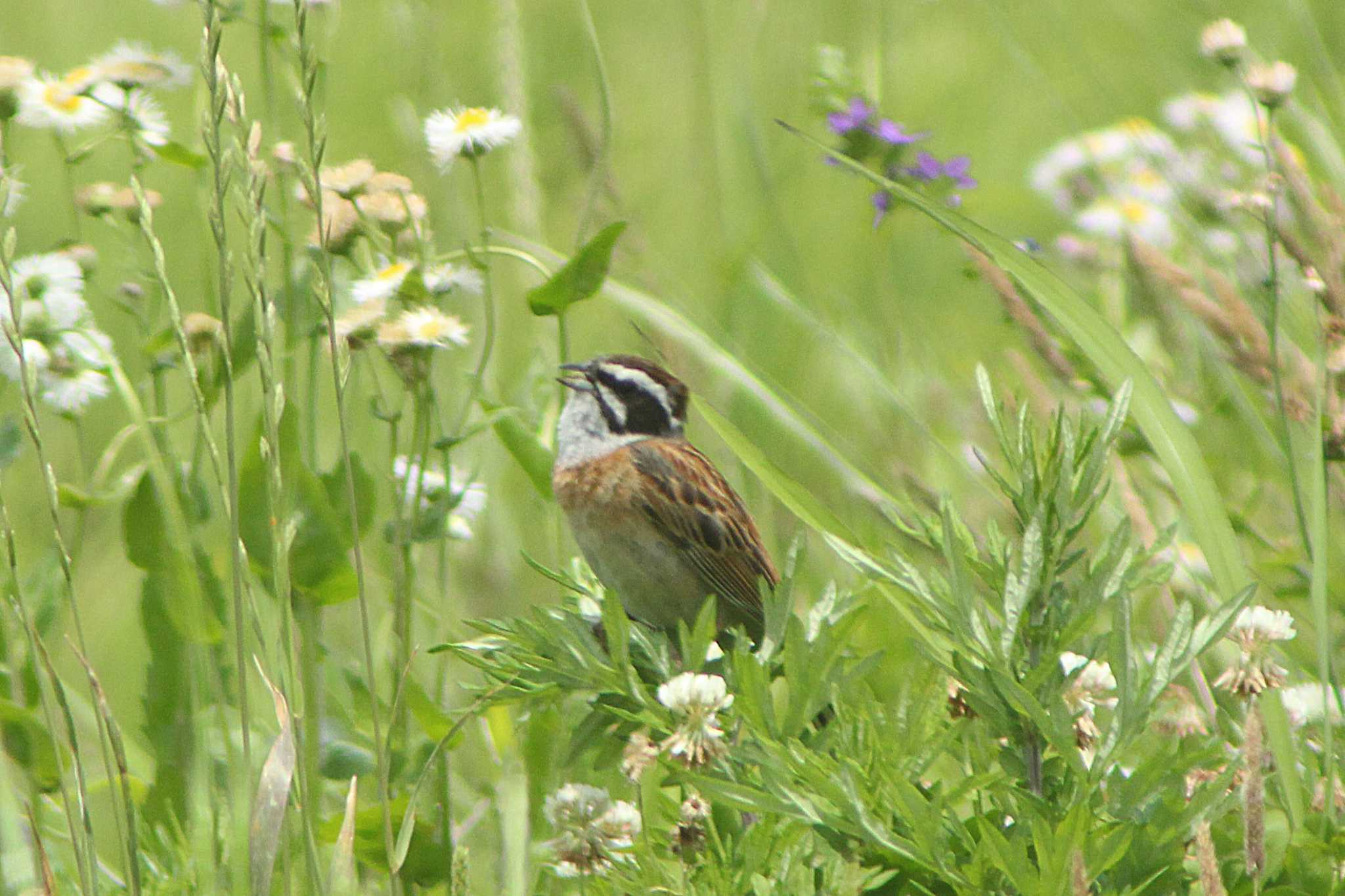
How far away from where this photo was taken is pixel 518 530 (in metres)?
4.79

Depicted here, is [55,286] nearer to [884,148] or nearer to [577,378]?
[577,378]

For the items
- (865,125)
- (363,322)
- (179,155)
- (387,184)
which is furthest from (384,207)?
(865,125)

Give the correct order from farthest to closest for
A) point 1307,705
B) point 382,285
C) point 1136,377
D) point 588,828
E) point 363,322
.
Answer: point 382,285 → point 363,322 → point 1307,705 → point 1136,377 → point 588,828

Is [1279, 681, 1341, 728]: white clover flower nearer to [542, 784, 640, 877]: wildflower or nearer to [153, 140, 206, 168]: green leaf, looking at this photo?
[542, 784, 640, 877]: wildflower

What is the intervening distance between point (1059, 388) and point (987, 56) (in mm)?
3969

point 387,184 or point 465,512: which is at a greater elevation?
point 387,184

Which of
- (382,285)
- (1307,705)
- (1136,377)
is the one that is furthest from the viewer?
(382,285)

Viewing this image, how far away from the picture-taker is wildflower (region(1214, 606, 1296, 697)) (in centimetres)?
186

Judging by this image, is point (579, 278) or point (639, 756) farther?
point (579, 278)

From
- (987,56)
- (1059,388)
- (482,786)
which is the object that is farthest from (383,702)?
(987,56)

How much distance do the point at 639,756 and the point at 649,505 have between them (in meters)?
1.41

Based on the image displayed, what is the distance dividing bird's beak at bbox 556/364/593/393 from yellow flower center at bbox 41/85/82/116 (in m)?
1.10

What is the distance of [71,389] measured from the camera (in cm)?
289

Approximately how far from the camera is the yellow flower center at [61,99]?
10.2 ft
